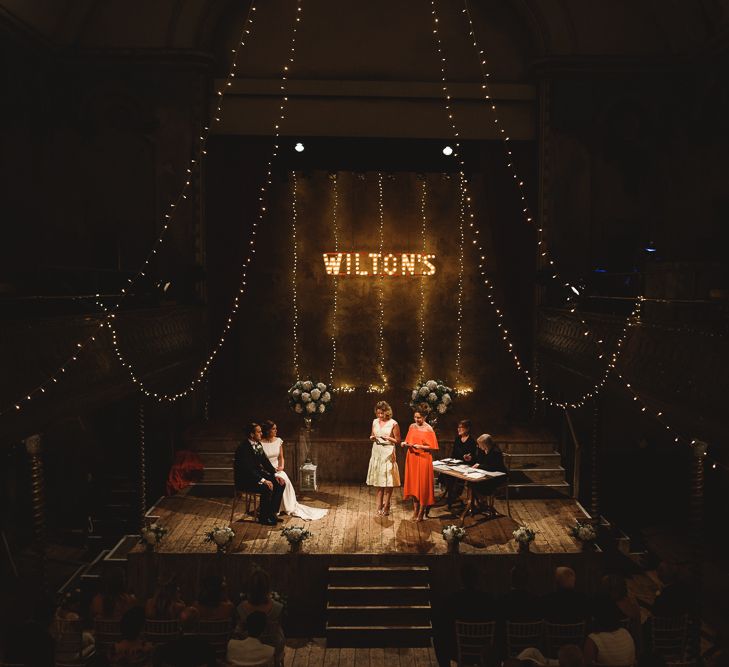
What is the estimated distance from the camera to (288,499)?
1073 centimetres

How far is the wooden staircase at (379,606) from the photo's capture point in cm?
872

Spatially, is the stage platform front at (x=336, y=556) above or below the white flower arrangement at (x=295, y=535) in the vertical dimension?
below

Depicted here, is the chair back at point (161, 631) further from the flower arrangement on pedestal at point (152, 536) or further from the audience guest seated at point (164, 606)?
the flower arrangement on pedestal at point (152, 536)

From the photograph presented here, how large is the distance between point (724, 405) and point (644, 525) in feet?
16.4

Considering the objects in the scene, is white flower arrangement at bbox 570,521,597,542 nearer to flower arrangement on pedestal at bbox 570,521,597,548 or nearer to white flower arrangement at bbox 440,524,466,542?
flower arrangement on pedestal at bbox 570,521,597,548

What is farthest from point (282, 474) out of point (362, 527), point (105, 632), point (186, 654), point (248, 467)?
point (186, 654)

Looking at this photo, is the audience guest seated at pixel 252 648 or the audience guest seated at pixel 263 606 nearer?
the audience guest seated at pixel 252 648

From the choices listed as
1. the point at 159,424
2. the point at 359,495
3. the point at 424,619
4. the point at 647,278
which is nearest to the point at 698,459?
the point at 647,278

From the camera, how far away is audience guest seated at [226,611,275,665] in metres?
6.08

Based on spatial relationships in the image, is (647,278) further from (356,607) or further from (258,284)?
(258,284)

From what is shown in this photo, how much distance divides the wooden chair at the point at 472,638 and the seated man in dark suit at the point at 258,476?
397 cm

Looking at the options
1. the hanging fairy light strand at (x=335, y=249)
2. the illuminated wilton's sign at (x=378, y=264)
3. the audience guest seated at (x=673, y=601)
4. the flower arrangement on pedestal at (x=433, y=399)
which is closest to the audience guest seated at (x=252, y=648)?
the audience guest seated at (x=673, y=601)

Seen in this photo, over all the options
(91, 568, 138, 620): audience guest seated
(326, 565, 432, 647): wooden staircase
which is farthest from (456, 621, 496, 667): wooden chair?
(91, 568, 138, 620): audience guest seated

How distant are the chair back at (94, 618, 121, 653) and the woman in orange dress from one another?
4.46 m
